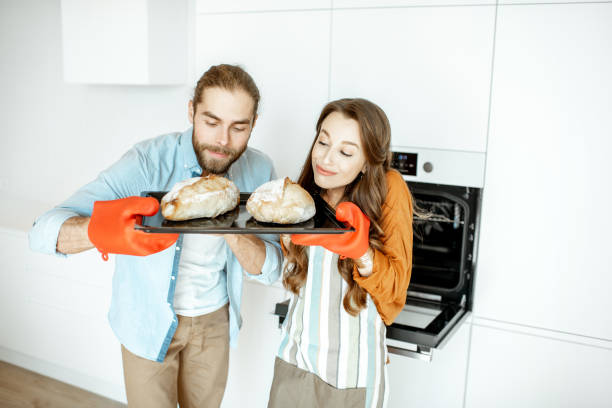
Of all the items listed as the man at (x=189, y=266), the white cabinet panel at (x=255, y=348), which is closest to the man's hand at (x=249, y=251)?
the man at (x=189, y=266)

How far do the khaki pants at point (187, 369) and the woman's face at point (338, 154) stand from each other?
582mm

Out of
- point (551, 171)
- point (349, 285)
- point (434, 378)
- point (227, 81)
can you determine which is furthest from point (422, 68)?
point (434, 378)

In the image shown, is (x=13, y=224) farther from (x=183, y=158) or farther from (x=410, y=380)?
(x=410, y=380)

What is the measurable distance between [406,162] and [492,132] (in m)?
0.29

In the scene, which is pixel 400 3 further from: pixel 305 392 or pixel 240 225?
pixel 305 392

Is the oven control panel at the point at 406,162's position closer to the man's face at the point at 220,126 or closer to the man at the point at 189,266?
the man at the point at 189,266

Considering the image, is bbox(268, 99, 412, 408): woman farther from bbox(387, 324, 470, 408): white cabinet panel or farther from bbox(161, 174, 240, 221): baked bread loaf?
bbox(387, 324, 470, 408): white cabinet panel

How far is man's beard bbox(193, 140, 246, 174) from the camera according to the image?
136cm

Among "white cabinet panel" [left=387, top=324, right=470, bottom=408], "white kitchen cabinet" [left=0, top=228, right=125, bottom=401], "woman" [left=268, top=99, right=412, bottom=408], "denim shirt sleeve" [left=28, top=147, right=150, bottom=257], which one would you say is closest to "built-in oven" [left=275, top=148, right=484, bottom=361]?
"white cabinet panel" [left=387, top=324, right=470, bottom=408]

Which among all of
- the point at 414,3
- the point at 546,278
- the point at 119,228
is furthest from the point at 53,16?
the point at 546,278

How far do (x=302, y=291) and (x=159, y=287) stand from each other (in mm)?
396

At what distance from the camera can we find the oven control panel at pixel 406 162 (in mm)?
1711

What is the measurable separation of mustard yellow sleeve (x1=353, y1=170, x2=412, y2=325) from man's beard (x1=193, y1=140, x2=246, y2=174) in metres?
0.42

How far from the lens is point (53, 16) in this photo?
2.76m
